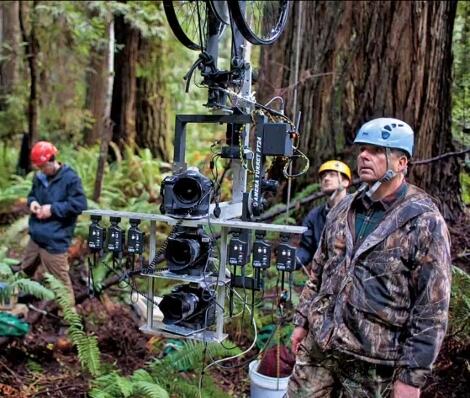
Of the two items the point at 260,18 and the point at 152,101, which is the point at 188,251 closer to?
the point at 260,18

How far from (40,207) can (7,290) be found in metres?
1.08

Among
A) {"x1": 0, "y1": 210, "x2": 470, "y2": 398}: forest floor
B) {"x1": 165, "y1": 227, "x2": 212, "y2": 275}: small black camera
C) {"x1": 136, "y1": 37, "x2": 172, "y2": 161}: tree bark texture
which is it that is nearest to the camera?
{"x1": 165, "y1": 227, "x2": 212, "y2": 275}: small black camera

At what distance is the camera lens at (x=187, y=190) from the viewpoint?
3.04 metres

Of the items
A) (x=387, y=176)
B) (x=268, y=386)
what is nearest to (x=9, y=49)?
(x=268, y=386)

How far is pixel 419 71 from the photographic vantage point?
637cm

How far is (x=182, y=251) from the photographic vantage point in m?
3.10

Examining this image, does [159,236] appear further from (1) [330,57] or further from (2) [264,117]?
(2) [264,117]

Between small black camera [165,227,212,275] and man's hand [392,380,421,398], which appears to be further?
small black camera [165,227,212,275]

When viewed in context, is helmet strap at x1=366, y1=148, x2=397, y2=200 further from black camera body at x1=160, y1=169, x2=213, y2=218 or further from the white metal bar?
black camera body at x1=160, y1=169, x2=213, y2=218

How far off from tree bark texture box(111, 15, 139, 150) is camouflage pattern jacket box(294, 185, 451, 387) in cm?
945

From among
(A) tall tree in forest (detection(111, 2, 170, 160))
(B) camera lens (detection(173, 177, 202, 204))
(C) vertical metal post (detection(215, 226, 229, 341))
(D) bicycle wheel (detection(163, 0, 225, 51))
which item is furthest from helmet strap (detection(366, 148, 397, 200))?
(A) tall tree in forest (detection(111, 2, 170, 160))

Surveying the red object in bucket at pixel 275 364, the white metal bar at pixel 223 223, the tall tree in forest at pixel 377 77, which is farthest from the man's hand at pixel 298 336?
the tall tree in forest at pixel 377 77

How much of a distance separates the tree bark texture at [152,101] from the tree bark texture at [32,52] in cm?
216

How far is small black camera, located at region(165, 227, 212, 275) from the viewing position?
307 centimetres
